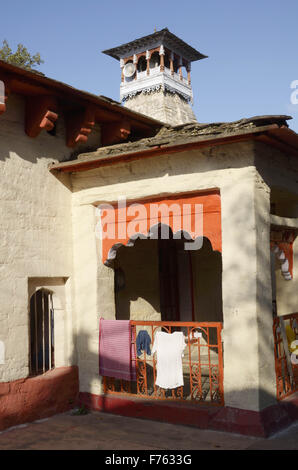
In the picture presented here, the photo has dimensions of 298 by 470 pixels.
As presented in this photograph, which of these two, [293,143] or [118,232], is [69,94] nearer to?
[118,232]

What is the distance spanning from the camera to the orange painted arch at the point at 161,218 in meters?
6.58

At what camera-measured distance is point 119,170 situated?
24.1ft

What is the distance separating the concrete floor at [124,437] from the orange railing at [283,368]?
0.55 m

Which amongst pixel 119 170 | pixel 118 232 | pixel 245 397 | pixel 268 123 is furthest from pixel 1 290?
pixel 268 123

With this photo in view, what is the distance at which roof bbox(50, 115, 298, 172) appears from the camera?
237 inches

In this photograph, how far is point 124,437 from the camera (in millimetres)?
6082

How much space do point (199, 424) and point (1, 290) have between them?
9.90 ft

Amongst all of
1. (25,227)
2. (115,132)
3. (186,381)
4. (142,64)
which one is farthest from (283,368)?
(142,64)

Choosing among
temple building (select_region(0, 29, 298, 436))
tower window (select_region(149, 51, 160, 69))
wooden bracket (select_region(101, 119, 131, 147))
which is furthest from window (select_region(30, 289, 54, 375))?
tower window (select_region(149, 51, 160, 69))

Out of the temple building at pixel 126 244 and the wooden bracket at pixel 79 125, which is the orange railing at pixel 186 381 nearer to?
the temple building at pixel 126 244

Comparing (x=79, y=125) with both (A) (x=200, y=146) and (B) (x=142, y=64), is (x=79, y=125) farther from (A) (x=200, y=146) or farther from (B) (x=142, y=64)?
(B) (x=142, y=64)

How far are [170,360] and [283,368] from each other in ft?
5.04

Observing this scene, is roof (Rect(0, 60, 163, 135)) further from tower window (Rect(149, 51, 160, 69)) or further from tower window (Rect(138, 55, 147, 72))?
tower window (Rect(138, 55, 147, 72))

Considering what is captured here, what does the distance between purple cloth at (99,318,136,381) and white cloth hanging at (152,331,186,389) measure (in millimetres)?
440
